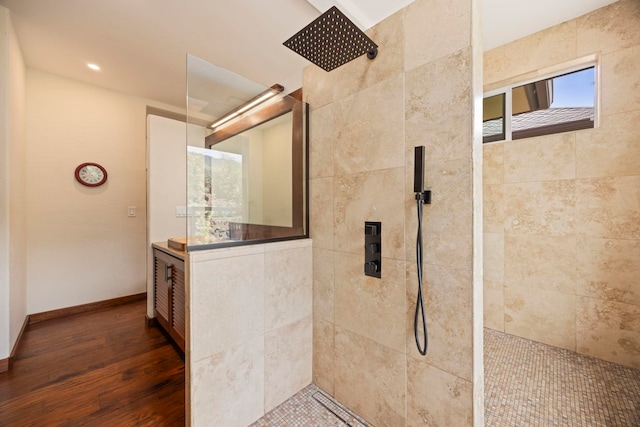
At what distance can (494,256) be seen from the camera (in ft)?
8.13

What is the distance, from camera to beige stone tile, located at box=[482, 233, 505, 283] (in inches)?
96.2

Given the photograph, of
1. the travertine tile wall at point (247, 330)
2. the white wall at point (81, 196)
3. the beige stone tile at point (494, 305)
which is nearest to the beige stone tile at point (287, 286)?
the travertine tile wall at point (247, 330)

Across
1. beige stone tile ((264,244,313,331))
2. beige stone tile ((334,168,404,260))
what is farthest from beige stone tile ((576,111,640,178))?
beige stone tile ((264,244,313,331))

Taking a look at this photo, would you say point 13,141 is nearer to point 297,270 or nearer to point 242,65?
point 242,65

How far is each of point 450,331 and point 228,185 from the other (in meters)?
1.38

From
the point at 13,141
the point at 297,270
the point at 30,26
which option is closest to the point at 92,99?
the point at 30,26

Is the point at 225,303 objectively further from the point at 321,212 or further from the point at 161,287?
the point at 161,287

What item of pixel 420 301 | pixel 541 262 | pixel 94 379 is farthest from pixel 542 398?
pixel 94 379

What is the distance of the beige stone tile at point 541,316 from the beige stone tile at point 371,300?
1778mm

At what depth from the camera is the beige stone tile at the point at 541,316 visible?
212 centimetres

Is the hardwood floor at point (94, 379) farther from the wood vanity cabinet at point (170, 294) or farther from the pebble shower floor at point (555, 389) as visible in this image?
the pebble shower floor at point (555, 389)

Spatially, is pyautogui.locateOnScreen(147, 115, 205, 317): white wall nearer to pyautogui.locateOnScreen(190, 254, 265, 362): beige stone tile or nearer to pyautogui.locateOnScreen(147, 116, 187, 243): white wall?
pyautogui.locateOnScreen(147, 116, 187, 243): white wall

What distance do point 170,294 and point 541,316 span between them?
10.7ft

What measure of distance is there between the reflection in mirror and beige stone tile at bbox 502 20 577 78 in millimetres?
2114
